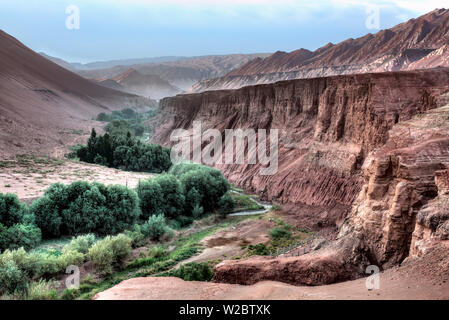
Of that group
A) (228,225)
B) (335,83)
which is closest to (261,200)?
(228,225)

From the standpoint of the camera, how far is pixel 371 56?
4237 inches

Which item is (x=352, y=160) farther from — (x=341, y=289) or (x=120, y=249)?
(x=341, y=289)

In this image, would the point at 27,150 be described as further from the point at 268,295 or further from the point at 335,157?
the point at 268,295

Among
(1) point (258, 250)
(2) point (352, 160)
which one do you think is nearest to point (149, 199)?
(1) point (258, 250)

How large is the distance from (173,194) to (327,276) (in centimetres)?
2145

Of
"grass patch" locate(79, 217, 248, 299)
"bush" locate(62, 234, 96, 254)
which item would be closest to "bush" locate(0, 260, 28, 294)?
"grass patch" locate(79, 217, 248, 299)

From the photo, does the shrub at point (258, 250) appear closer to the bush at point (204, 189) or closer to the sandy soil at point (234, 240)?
the sandy soil at point (234, 240)

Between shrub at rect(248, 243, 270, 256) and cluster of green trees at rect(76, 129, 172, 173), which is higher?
cluster of green trees at rect(76, 129, 172, 173)

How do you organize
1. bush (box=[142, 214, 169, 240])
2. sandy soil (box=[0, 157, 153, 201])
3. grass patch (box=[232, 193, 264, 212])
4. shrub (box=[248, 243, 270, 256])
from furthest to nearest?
1. grass patch (box=[232, 193, 264, 212])
2. sandy soil (box=[0, 157, 153, 201])
3. bush (box=[142, 214, 169, 240])
4. shrub (box=[248, 243, 270, 256])

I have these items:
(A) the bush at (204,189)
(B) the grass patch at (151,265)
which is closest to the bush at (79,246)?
(B) the grass patch at (151,265)

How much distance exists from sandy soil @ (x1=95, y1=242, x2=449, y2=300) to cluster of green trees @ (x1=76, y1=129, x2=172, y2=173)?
3911 cm

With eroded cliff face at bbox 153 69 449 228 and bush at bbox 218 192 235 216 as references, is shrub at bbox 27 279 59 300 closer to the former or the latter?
bush at bbox 218 192 235 216

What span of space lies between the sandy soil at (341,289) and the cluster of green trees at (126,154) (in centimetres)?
3911

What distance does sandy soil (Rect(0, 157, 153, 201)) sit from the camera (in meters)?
31.8
